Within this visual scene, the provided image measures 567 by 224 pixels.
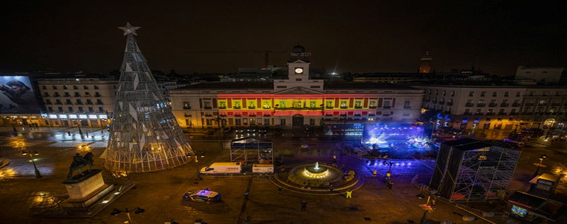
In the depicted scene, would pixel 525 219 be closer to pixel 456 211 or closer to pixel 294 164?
pixel 456 211

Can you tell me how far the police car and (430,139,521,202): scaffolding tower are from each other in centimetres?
2659

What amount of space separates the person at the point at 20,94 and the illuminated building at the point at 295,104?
36197mm

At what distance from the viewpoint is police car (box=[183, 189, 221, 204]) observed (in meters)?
24.1

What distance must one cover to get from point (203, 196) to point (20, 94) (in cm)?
6766

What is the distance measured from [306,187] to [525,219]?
→ 2179 centimetres

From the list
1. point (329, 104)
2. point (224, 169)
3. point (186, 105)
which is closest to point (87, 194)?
point (224, 169)

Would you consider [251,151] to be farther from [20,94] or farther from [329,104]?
[20,94]

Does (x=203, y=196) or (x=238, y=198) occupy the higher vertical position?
(x=203, y=196)

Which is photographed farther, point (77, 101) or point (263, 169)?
point (77, 101)

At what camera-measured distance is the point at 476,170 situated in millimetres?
23953

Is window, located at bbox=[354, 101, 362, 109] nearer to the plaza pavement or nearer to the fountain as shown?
the plaza pavement

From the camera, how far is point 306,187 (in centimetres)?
2695

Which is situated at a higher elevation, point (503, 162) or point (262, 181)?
point (503, 162)

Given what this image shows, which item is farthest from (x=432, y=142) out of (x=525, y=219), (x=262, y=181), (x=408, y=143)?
(x=262, y=181)
